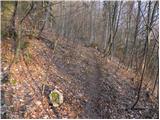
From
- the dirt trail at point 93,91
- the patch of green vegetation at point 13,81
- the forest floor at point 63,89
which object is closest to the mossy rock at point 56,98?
the forest floor at point 63,89

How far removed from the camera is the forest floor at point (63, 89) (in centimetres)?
1052

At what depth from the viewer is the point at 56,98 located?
36.9ft

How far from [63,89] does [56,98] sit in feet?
4.74

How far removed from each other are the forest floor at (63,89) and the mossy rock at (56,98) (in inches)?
5.9

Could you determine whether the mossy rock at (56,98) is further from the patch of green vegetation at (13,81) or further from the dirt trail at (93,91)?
the patch of green vegetation at (13,81)

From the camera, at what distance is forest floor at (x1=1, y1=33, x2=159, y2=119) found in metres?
10.5

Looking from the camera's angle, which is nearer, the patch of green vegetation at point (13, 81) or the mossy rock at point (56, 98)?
the mossy rock at point (56, 98)

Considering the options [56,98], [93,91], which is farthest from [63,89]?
[93,91]

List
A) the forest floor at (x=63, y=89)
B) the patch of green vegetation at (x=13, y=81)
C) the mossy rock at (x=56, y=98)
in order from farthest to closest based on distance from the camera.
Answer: the patch of green vegetation at (x=13, y=81) < the mossy rock at (x=56, y=98) < the forest floor at (x=63, y=89)

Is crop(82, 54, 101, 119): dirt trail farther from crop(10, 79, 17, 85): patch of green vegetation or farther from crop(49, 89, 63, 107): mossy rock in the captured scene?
crop(10, 79, 17, 85): patch of green vegetation

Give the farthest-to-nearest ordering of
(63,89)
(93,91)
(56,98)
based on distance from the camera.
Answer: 1. (93,91)
2. (63,89)
3. (56,98)

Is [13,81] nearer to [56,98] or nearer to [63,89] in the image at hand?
[56,98]

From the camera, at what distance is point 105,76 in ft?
56.9

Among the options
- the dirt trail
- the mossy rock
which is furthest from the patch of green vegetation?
the dirt trail
